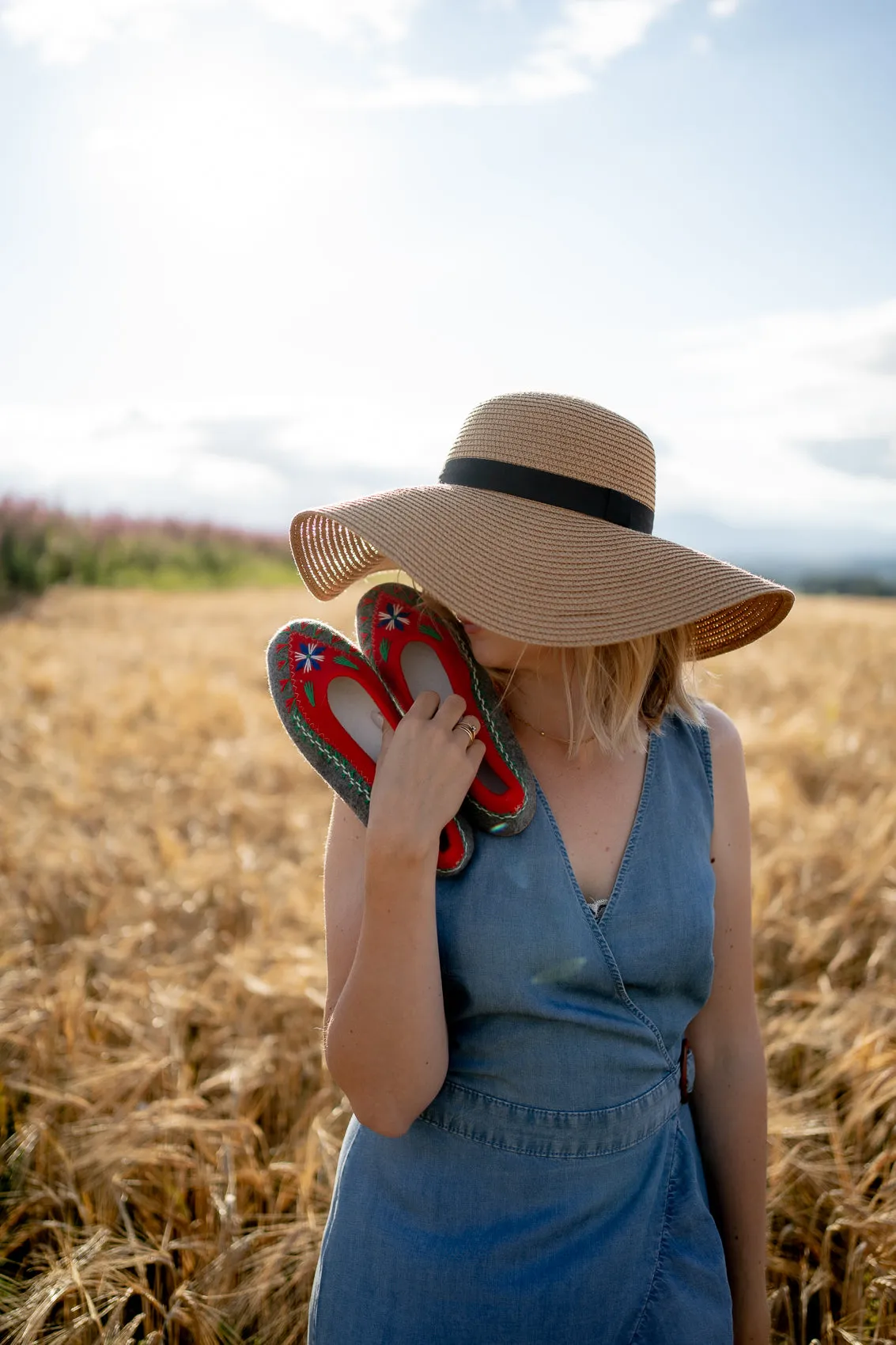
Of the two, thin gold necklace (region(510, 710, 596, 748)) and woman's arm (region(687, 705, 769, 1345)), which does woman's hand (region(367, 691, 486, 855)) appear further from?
woman's arm (region(687, 705, 769, 1345))

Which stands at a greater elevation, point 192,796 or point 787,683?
point 787,683

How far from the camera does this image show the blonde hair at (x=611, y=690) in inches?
64.0

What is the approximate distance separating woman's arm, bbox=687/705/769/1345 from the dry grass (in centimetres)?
32

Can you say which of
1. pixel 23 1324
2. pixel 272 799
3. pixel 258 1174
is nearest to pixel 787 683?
pixel 272 799

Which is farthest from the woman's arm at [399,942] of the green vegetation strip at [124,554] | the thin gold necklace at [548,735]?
the green vegetation strip at [124,554]

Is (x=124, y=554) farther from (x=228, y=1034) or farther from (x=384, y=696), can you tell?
(x=384, y=696)

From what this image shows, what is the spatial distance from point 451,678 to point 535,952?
474 millimetres

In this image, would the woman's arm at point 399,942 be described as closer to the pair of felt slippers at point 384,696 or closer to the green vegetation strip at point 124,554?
the pair of felt slippers at point 384,696

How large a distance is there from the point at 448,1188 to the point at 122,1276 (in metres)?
0.86

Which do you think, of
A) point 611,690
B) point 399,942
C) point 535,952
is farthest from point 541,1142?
point 611,690

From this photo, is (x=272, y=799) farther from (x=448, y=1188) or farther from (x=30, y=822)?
(x=448, y=1188)

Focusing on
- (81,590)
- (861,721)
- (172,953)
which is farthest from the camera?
(81,590)

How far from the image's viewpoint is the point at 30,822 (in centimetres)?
407

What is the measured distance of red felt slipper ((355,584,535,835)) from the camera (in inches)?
58.9
